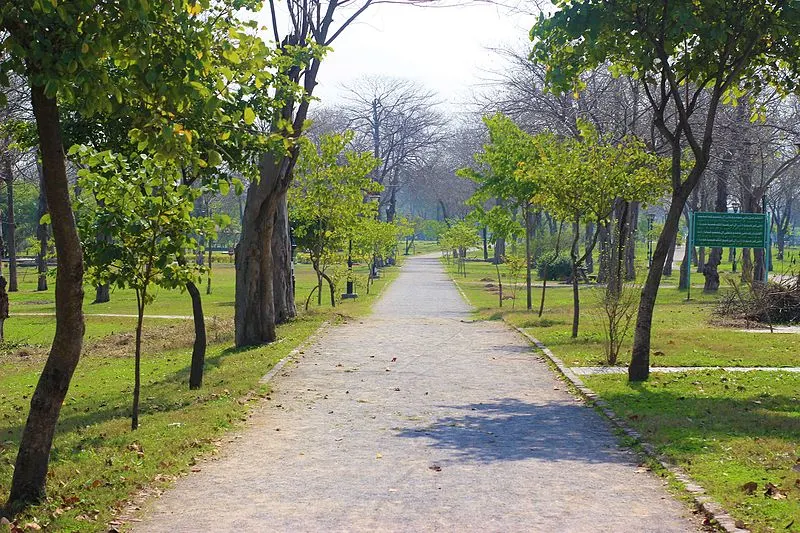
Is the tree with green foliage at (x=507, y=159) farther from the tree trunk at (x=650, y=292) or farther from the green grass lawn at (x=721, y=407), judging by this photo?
the tree trunk at (x=650, y=292)

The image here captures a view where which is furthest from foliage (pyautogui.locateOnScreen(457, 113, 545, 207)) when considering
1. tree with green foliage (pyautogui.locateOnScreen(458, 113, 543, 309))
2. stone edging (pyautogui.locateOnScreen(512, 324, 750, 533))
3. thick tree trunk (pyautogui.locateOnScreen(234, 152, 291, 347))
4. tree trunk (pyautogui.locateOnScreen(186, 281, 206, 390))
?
tree trunk (pyautogui.locateOnScreen(186, 281, 206, 390))

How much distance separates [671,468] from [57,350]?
443cm

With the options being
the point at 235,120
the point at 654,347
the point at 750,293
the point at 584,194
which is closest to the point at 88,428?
the point at 235,120

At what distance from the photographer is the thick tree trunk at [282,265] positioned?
2245cm

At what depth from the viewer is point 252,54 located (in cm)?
795

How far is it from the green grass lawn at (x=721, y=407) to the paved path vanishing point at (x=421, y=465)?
40 cm

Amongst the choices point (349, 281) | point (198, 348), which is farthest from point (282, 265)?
point (349, 281)

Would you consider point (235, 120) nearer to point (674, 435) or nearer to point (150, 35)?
point (150, 35)

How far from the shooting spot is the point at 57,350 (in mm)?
6449

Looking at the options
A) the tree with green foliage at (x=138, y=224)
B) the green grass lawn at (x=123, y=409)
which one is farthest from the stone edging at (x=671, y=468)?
the tree with green foliage at (x=138, y=224)

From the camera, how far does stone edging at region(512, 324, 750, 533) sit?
20.3ft

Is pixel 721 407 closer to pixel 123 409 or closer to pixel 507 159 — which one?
pixel 123 409

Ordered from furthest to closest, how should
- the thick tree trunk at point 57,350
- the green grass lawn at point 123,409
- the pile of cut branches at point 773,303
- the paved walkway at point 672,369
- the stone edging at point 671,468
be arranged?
1. the pile of cut branches at point 773,303
2. the paved walkway at point 672,369
3. the green grass lawn at point 123,409
4. the thick tree trunk at point 57,350
5. the stone edging at point 671,468

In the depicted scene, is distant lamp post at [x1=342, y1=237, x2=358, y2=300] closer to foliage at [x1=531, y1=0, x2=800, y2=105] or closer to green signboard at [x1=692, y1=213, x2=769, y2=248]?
green signboard at [x1=692, y1=213, x2=769, y2=248]
